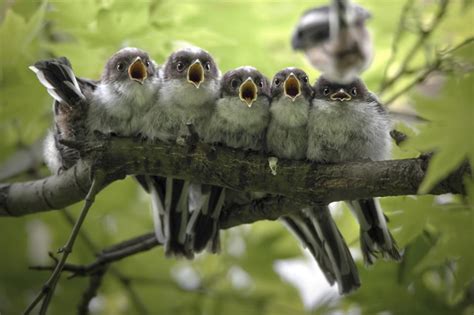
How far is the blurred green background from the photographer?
1.93m

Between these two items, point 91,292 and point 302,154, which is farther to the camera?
point 91,292

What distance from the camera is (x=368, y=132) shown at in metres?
1.88

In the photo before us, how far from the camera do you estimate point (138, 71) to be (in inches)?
76.6

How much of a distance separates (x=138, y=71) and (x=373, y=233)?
2.68ft

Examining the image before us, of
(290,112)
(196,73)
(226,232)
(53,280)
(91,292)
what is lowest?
(226,232)

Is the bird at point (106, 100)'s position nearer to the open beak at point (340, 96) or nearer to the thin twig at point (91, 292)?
the thin twig at point (91, 292)

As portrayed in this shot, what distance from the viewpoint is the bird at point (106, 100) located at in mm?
1844

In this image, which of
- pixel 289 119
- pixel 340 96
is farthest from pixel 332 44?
pixel 289 119

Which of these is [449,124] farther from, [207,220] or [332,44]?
[207,220]

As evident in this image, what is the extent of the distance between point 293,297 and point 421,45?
107 centimetres

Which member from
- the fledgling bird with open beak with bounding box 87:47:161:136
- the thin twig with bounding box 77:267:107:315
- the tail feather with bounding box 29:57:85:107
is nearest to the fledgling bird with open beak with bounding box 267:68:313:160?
the fledgling bird with open beak with bounding box 87:47:161:136

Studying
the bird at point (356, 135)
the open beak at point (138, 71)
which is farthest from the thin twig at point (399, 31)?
the open beak at point (138, 71)

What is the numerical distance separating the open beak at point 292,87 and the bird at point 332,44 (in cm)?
13

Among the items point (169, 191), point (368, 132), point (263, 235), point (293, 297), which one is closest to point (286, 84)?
point (368, 132)
